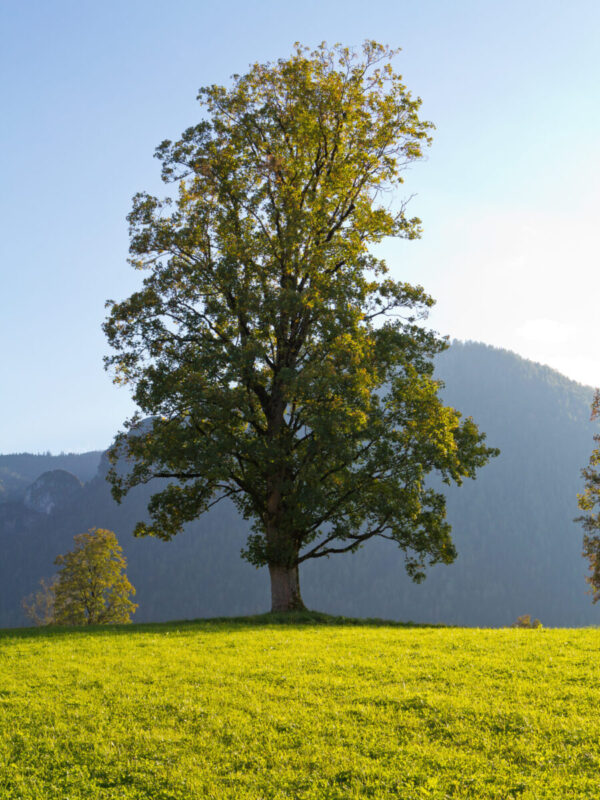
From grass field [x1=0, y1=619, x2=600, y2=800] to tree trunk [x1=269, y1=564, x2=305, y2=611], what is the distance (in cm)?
1179

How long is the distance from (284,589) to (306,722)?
19.3m

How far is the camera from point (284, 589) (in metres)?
31.1

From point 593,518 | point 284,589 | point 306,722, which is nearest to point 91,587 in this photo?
point 284,589

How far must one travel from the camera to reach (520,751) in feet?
34.6

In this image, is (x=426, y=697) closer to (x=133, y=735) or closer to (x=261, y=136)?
(x=133, y=735)

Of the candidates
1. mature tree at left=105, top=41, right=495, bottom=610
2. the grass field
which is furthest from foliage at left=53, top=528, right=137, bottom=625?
the grass field

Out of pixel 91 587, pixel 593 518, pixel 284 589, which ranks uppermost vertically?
pixel 593 518

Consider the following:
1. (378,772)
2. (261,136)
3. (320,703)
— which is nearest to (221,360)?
(261,136)

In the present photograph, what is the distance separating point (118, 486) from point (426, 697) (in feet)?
71.0

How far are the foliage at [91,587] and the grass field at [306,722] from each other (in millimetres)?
41562

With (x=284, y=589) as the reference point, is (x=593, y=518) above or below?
above

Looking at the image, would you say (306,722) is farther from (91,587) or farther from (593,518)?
(91,587)

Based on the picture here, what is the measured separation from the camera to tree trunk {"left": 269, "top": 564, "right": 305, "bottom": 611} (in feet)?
102

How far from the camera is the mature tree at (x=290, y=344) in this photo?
2906 cm
